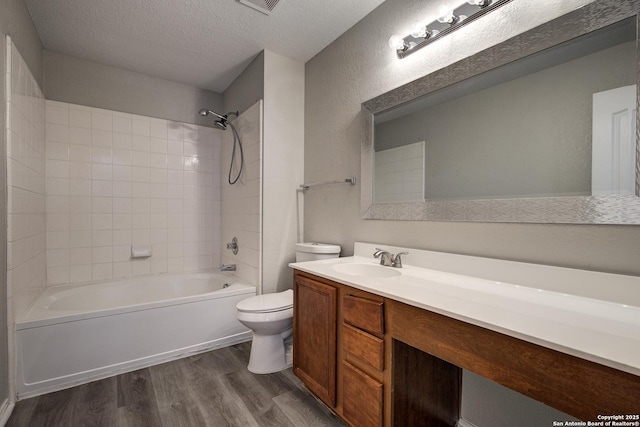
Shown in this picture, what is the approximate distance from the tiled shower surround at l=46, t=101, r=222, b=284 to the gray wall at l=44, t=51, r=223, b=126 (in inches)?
3.3

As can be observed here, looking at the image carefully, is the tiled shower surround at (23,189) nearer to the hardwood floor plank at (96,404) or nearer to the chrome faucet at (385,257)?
the hardwood floor plank at (96,404)

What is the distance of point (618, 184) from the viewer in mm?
982

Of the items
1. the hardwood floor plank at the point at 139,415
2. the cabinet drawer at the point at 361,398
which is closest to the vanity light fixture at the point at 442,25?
the cabinet drawer at the point at 361,398

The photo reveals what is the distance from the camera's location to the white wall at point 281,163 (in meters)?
2.45

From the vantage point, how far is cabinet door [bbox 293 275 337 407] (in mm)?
1453

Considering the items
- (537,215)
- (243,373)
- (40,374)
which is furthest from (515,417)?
(40,374)

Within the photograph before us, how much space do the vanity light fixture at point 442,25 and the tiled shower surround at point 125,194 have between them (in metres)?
2.32

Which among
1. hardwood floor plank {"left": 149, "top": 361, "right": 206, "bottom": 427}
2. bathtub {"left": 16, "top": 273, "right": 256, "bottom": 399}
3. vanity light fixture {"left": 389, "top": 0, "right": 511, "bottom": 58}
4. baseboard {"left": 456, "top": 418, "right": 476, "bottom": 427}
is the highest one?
vanity light fixture {"left": 389, "top": 0, "right": 511, "bottom": 58}

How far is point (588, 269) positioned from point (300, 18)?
2177mm

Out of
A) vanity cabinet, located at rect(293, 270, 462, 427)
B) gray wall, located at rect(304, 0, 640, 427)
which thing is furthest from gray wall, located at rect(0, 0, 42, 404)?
gray wall, located at rect(304, 0, 640, 427)

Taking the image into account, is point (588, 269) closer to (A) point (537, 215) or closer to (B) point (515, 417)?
(A) point (537, 215)

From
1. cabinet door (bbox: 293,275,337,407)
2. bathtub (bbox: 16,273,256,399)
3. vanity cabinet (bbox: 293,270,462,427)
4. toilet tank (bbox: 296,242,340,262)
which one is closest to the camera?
vanity cabinet (bbox: 293,270,462,427)

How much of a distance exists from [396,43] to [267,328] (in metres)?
2.01

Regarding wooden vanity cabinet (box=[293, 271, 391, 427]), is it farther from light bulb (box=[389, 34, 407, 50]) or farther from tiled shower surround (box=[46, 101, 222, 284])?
tiled shower surround (box=[46, 101, 222, 284])
